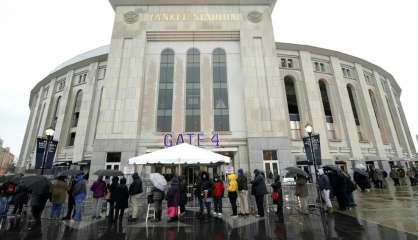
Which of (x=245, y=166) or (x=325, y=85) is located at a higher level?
(x=325, y=85)

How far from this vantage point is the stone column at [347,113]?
32719 mm

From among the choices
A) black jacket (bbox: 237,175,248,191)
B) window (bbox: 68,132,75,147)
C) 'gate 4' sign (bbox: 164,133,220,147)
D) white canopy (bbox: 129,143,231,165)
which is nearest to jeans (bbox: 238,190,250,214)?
black jacket (bbox: 237,175,248,191)

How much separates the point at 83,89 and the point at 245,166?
29673 millimetres

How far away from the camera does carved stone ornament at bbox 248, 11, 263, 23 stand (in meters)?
27.1

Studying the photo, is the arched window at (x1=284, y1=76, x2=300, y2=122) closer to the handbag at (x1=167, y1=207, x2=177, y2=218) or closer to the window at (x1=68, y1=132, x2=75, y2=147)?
the handbag at (x1=167, y1=207, x2=177, y2=218)

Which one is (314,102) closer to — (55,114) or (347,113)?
(347,113)

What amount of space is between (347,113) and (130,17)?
32.7 m

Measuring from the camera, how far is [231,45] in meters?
26.8

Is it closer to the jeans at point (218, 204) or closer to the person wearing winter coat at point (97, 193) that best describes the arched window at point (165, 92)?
the person wearing winter coat at point (97, 193)

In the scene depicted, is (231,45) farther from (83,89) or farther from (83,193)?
(83,89)

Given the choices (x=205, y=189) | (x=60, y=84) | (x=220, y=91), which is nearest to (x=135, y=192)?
(x=205, y=189)

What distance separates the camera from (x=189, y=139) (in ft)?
75.0

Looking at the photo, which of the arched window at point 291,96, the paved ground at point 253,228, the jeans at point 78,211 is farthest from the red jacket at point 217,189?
the arched window at point 291,96

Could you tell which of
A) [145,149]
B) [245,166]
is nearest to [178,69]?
[145,149]
